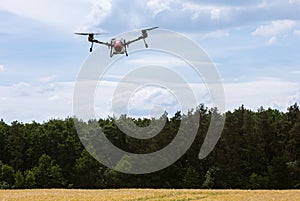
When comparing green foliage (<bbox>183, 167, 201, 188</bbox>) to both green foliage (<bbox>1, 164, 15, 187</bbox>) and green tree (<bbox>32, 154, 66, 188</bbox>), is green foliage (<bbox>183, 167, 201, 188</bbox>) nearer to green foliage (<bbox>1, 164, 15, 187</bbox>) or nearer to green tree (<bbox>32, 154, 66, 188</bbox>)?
green tree (<bbox>32, 154, 66, 188</bbox>)

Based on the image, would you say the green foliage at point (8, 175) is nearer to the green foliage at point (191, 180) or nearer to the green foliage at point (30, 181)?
the green foliage at point (30, 181)

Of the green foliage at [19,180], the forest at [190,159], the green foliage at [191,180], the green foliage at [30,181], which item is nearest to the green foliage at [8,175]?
the forest at [190,159]

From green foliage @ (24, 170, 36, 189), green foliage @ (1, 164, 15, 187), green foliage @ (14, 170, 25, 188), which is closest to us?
green foliage @ (14, 170, 25, 188)

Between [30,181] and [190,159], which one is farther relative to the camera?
[190,159]

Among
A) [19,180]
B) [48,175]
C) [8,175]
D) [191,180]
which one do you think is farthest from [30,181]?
[191,180]

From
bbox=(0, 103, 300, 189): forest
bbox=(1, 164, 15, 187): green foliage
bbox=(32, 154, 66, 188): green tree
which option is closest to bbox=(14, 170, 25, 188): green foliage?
bbox=(0, 103, 300, 189): forest

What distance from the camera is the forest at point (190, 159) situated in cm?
8019

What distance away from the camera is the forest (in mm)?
80188

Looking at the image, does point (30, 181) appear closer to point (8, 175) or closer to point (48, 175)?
point (48, 175)

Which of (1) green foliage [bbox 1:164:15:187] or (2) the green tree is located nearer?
(2) the green tree

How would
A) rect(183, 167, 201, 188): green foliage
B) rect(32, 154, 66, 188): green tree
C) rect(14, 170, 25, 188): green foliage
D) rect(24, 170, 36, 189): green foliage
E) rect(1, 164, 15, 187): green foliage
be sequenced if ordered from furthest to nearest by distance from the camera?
1. rect(1, 164, 15, 187): green foliage
2. rect(32, 154, 66, 188): green tree
3. rect(24, 170, 36, 189): green foliage
4. rect(14, 170, 25, 188): green foliage
5. rect(183, 167, 201, 188): green foliage

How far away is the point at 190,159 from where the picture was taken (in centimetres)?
8850

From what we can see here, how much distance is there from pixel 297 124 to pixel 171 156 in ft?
59.7

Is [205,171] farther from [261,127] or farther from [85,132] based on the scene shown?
[85,132]
